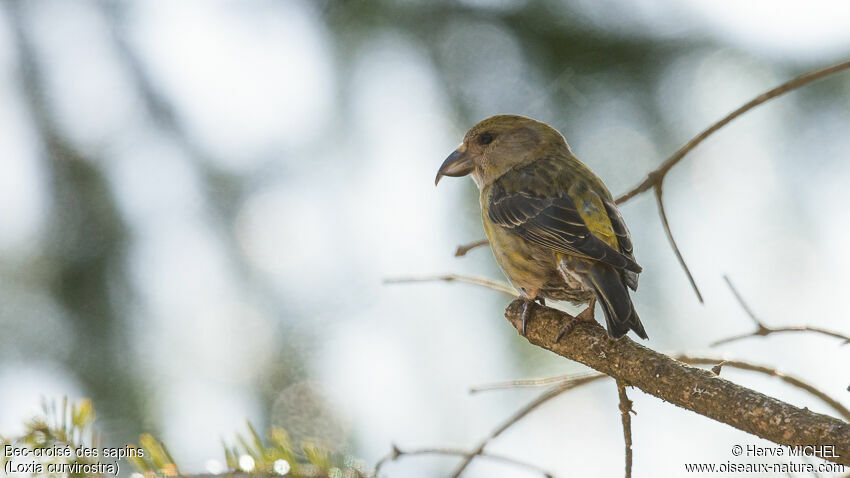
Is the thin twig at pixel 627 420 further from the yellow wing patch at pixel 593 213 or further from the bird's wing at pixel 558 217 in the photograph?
the yellow wing patch at pixel 593 213

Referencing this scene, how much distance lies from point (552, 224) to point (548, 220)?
43 mm

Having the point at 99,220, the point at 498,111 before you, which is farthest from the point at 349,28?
the point at 99,220

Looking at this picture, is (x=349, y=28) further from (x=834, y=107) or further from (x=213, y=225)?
(x=834, y=107)

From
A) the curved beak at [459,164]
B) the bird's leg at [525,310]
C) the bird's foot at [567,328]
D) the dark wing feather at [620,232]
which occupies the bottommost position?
the bird's foot at [567,328]

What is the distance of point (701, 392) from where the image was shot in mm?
1912

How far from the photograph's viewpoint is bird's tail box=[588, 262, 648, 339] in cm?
232

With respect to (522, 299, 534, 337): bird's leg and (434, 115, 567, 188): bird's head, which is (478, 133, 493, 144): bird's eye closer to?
(434, 115, 567, 188): bird's head

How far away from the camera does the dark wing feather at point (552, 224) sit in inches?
107

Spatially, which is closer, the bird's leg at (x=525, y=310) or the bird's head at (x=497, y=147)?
the bird's leg at (x=525, y=310)

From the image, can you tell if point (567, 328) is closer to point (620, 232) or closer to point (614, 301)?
point (614, 301)

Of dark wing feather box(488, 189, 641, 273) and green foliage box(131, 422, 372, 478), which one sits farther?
dark wing feather box(488, 189, 641, 273)

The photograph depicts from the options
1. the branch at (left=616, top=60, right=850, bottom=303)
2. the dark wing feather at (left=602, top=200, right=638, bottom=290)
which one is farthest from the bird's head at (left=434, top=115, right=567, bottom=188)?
the branch at (left=616, top=60, right=850, bottom=303)

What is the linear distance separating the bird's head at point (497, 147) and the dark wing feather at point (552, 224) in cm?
26

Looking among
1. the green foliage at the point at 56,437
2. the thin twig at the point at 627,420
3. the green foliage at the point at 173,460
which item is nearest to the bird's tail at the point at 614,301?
the thin twig at the point at 627,420
